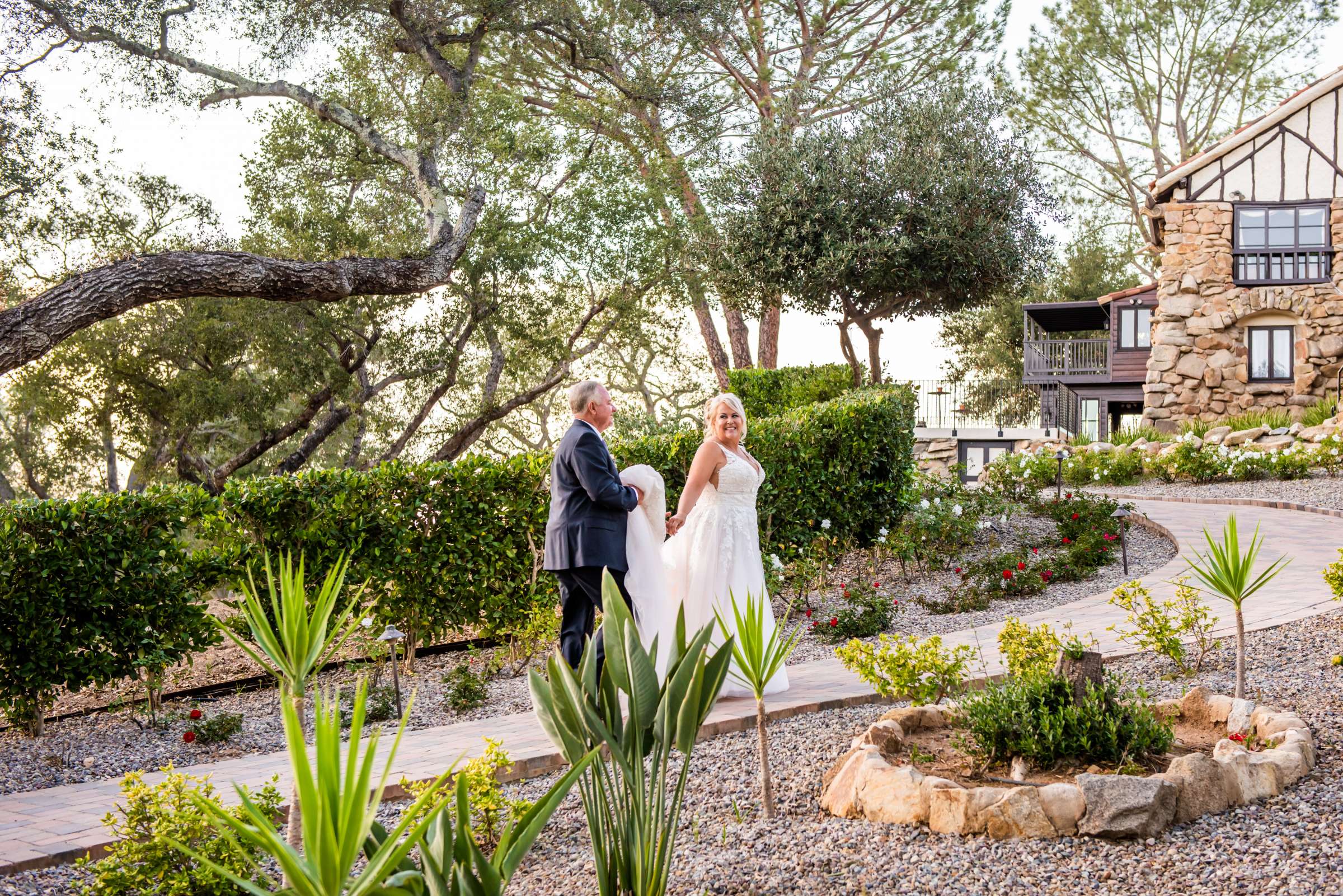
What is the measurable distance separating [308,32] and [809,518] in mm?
9303

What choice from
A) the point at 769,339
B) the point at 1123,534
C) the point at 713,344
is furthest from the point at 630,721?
the point at 769,339

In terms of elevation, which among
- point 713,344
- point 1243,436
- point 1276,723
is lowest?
point 1276,723

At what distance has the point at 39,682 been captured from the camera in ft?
18.1

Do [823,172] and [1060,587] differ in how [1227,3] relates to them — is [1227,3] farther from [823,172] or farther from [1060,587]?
[1060,587]

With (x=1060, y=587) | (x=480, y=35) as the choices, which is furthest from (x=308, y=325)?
(x=1060, y=587)

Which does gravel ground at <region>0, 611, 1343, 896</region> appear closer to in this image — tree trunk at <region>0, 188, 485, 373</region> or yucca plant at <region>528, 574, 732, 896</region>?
yucca plant at <region>528, 574, 732, 896</region>

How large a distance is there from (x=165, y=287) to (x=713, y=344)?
12.5 meters

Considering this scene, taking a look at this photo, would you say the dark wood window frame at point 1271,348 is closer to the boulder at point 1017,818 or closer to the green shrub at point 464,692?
the green shrub at point 464,692

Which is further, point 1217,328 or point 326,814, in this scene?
point 1217,328

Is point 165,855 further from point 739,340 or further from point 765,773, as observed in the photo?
point 739,340

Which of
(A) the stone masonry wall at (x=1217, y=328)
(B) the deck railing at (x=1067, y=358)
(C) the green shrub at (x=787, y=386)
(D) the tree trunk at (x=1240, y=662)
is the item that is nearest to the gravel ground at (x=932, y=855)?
(D) the tree trunk at (x=1240, y=662)

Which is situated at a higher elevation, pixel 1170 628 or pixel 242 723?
pixel 1170 628

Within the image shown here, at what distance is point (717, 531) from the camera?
19.2 ft

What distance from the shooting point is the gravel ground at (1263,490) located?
44.0ft
